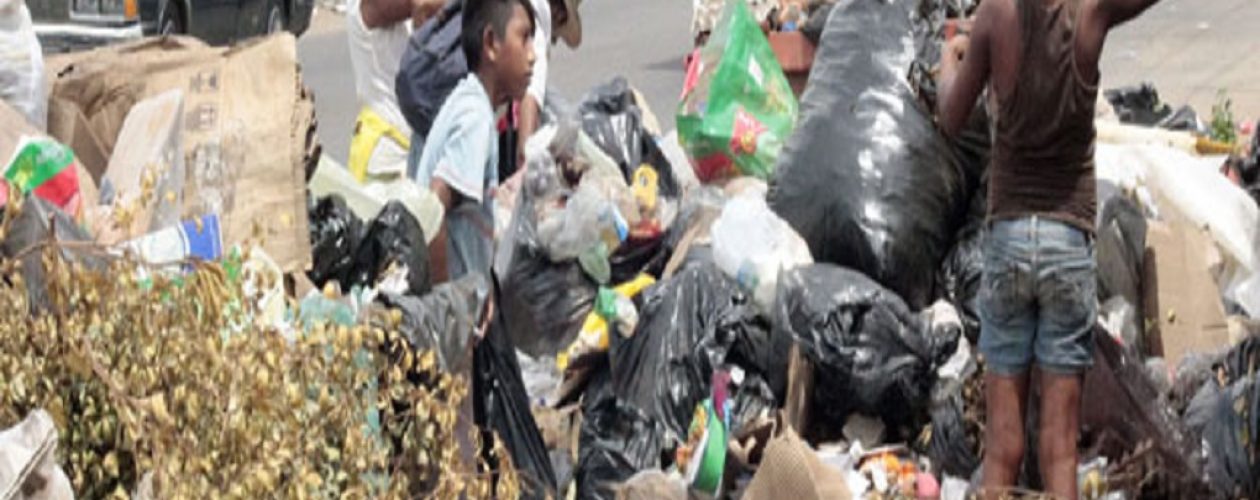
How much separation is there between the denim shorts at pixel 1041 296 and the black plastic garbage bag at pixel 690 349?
86cm

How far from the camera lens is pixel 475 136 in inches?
240

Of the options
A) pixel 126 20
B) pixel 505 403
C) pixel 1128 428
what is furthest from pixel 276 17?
pixel 1128 428

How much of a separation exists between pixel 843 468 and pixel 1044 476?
57cm

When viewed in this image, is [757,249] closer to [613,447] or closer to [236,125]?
[613,447]

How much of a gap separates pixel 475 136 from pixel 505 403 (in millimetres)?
859

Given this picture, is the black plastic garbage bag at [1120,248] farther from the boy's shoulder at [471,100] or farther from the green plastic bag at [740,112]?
the boy's shoulder at [471,100]

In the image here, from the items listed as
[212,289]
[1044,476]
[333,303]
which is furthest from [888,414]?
[212,289]

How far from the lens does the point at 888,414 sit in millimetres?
5812

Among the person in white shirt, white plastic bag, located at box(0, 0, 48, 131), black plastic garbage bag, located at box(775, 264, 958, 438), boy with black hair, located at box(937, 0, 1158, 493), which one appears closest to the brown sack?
boy with black hair, located at box(937, 0, 1158, 493)

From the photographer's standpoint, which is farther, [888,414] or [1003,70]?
[888,414]

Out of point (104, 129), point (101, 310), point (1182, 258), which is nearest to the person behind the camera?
point (101, 310)

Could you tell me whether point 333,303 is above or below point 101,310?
below

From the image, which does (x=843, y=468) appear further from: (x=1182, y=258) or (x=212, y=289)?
(x=212, y=289)

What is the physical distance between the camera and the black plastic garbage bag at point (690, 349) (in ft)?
19.5
